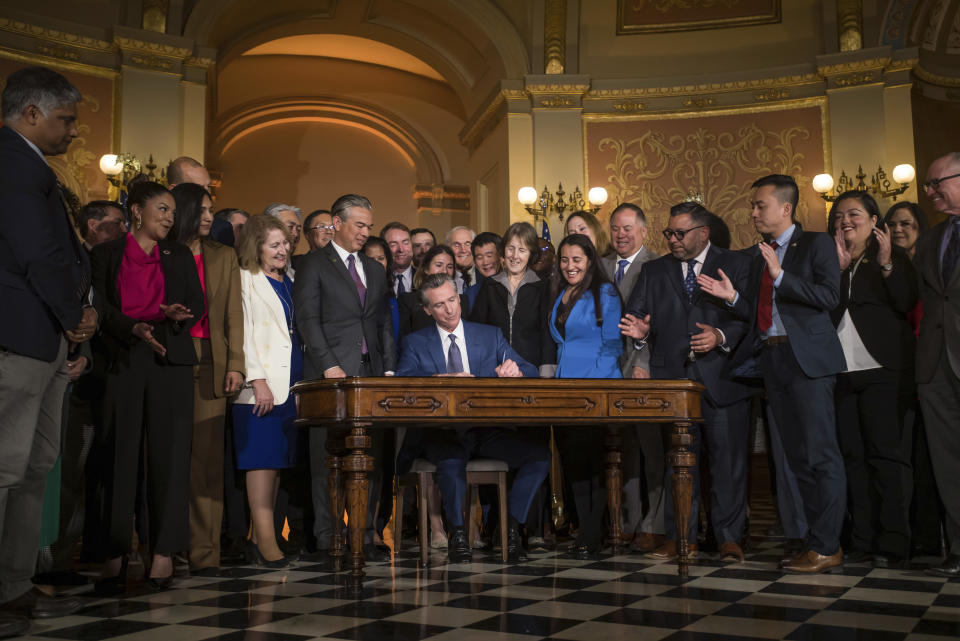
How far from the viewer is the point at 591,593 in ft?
11.0

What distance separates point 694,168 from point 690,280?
22.2 feet

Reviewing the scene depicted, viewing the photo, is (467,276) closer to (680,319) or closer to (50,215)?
(680,319)

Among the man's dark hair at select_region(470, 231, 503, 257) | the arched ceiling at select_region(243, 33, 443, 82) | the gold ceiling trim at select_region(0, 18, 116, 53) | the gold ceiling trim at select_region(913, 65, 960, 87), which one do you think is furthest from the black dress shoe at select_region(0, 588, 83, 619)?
the arched ceiling at select_region(243, 33, 443, 82)

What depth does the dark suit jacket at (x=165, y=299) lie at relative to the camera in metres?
3.66

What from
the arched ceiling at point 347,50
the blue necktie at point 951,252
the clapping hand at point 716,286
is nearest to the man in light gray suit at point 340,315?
the clapping hand at point 716,286

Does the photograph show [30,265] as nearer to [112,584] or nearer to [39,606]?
[39,606]

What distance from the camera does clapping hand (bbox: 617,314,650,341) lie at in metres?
4.33

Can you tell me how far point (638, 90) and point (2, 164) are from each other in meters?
Result: 8.91

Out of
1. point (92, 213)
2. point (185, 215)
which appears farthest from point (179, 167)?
point (185, 215)

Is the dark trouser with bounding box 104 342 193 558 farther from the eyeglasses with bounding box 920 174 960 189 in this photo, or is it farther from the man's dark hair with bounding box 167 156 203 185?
the eyeglasses with bounding box 920 174 960 189

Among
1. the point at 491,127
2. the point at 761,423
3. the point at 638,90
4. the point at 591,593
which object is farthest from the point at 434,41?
the point at 591,593

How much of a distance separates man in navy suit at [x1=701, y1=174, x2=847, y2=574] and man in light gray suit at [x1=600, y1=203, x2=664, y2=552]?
680 mm

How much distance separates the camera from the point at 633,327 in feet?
14.2

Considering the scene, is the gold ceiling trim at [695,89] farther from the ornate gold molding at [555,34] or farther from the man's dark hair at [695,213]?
the man's dark hair at [695,213]
